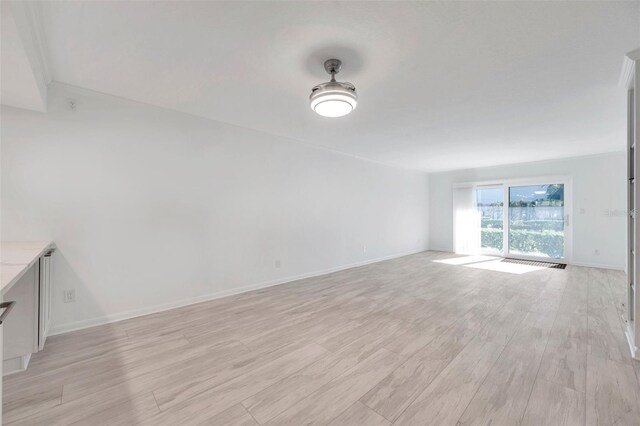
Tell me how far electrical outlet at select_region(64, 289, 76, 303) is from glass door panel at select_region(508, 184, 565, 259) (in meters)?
8.46

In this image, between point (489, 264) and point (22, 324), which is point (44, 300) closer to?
point (22, 324)

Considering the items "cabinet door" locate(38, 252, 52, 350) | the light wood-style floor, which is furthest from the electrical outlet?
the light wood-style floor

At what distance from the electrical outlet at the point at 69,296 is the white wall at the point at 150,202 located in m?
0.04

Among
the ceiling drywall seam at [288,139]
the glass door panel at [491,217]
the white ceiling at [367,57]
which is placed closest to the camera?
the white ceiling at [367,57]

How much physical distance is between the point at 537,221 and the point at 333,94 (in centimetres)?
677

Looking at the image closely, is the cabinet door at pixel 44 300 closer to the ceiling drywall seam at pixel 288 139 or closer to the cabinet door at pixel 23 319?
the cabinet door at pixel 23 319

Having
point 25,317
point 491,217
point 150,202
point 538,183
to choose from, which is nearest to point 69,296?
point 25,317

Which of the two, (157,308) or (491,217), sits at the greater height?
(491,217)

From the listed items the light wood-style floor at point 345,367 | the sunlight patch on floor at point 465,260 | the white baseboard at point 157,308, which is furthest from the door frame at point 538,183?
the white baseboard at point 157,308

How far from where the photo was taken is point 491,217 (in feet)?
23.5

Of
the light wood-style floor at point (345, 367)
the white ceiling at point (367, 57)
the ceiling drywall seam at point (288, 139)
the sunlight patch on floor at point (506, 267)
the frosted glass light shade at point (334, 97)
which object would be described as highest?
the white ceiling at point (367, 57)

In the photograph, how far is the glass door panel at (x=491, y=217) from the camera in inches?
274

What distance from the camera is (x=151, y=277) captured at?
10.3 ft

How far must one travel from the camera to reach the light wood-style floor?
159cm
